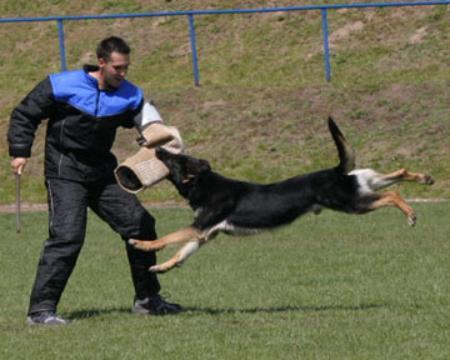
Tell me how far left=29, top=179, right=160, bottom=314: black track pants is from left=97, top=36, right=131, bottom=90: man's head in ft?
2.63

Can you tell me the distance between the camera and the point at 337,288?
9.38m

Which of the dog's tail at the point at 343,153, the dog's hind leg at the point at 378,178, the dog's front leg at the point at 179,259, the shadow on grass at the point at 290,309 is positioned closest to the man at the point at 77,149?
the dog's front leg at the point at 179,259

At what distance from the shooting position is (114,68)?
301 inches

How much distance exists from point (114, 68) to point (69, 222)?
3.59ft

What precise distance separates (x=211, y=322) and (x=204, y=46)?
1799 cm

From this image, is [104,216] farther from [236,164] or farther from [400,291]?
[236,164]

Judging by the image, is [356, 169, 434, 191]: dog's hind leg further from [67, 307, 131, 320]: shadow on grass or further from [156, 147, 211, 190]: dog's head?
[67, 307, 131, 320]: shadow on grass

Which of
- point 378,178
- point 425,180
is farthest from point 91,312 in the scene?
point 425,180

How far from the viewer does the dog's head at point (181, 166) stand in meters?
8.25

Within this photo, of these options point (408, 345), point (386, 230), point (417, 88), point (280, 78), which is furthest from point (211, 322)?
point (280, 78)

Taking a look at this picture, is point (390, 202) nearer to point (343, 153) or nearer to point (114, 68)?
point (343, 153)

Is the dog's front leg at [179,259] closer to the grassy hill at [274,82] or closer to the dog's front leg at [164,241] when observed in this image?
the dog's front leg at [164,241]

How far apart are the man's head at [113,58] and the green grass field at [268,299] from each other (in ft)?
5.37

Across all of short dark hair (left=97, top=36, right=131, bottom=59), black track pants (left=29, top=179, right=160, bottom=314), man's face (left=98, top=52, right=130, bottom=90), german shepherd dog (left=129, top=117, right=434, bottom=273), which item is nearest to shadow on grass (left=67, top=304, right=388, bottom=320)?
black track pants (left=29, top=179, right=160, bottom=314)
